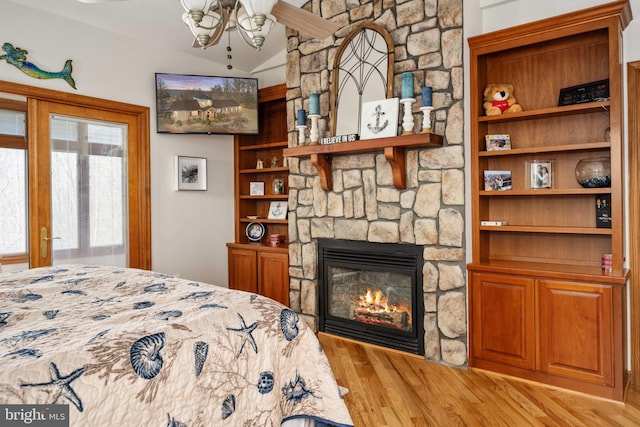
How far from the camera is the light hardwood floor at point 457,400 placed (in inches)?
92.6

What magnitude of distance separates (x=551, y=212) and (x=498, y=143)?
26.1 inches

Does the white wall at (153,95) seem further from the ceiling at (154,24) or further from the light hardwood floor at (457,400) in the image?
the light hardwood floor at (457,400)

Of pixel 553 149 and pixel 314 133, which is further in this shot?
pixel 314 133

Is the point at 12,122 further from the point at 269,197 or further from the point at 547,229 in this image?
the point at 547,229

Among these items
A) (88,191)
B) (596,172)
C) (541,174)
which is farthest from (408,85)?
(88,191)

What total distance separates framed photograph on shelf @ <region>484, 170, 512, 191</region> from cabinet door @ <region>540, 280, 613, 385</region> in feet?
2.49

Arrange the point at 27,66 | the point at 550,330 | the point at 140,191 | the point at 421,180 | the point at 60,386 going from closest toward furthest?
1. the point at 60,386
2. the point at 550,330
3. the point at 421,180
4. the point at 27,66
5. the point at 140,191

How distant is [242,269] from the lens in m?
4.81

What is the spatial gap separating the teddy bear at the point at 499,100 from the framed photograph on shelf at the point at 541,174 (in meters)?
0.45

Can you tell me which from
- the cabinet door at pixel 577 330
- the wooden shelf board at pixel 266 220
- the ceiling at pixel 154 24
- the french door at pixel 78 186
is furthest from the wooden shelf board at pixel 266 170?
the cabinet door at pixel 577 330

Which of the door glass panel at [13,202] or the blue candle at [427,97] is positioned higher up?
the blue candle at [427,97]

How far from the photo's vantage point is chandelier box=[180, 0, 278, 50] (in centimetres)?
185

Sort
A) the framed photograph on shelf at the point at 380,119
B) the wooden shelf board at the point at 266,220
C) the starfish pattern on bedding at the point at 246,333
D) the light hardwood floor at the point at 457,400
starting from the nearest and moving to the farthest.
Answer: the starfish pattern on bedding at the point at 246,333 < the light hardwood floor at the point at 457,400 < the framed photograph on shelf at the point at 380,119 < the wooden shelf board at the point at 266,220

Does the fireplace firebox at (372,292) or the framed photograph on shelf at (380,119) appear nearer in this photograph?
the framed photograph on shelf at (380,119)
